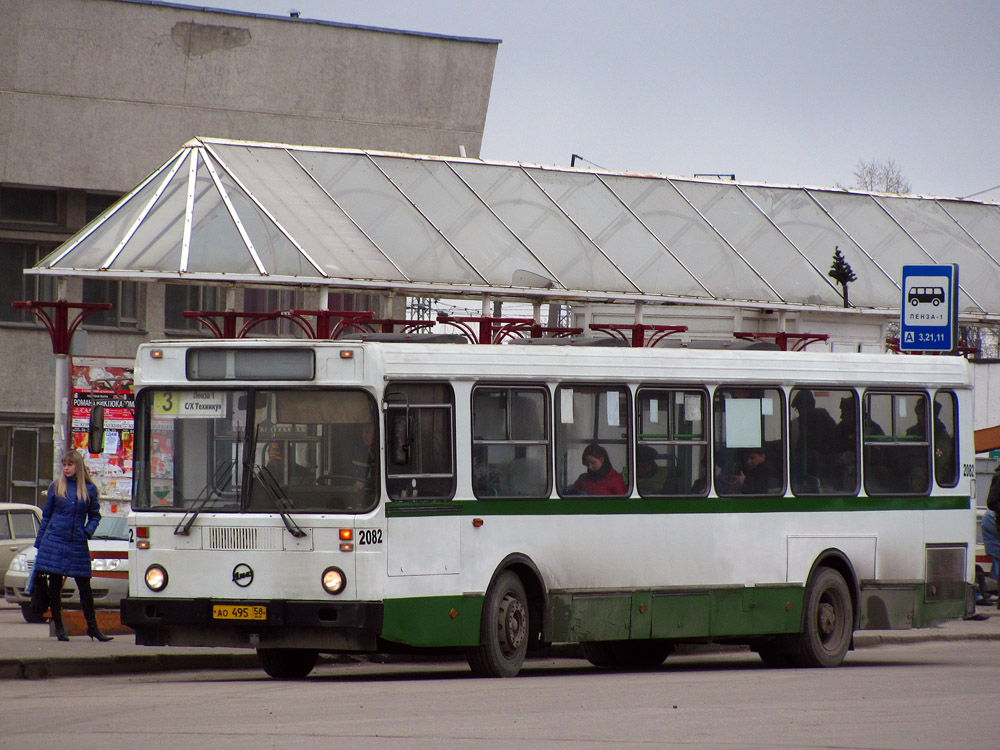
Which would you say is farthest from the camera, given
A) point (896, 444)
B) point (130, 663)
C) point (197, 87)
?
point (197, 87)

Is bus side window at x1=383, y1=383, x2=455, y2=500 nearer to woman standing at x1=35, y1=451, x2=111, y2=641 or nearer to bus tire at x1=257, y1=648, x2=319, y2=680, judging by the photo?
bus tire at x1=257, y1=648, x2=319, y2=680

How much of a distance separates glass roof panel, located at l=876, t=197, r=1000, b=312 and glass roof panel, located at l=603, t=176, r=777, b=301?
167 inches

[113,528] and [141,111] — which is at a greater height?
[141,111]

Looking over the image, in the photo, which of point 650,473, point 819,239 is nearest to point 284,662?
point 650,473

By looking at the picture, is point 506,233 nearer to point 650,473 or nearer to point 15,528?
point 15,528

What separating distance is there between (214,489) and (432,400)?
1767mm

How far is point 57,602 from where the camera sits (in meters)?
17.0

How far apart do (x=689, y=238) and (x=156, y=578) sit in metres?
16.3

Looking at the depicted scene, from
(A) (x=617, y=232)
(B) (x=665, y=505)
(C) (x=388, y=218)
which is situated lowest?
(B) (x=665, y=505)

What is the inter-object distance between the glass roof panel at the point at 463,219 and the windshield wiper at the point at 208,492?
1239cm

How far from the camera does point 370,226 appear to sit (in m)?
25.4

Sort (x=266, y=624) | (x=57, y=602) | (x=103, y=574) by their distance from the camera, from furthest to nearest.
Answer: (x=103, y=574)
(x=57, y=602)
(x=266, y=624)

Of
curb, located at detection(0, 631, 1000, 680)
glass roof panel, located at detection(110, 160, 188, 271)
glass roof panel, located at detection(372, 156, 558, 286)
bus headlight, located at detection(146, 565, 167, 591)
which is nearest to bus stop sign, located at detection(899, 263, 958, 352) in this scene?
glass roof panel, located at detection(372, 156, 558, 286)

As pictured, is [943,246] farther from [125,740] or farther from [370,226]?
[125,740]
